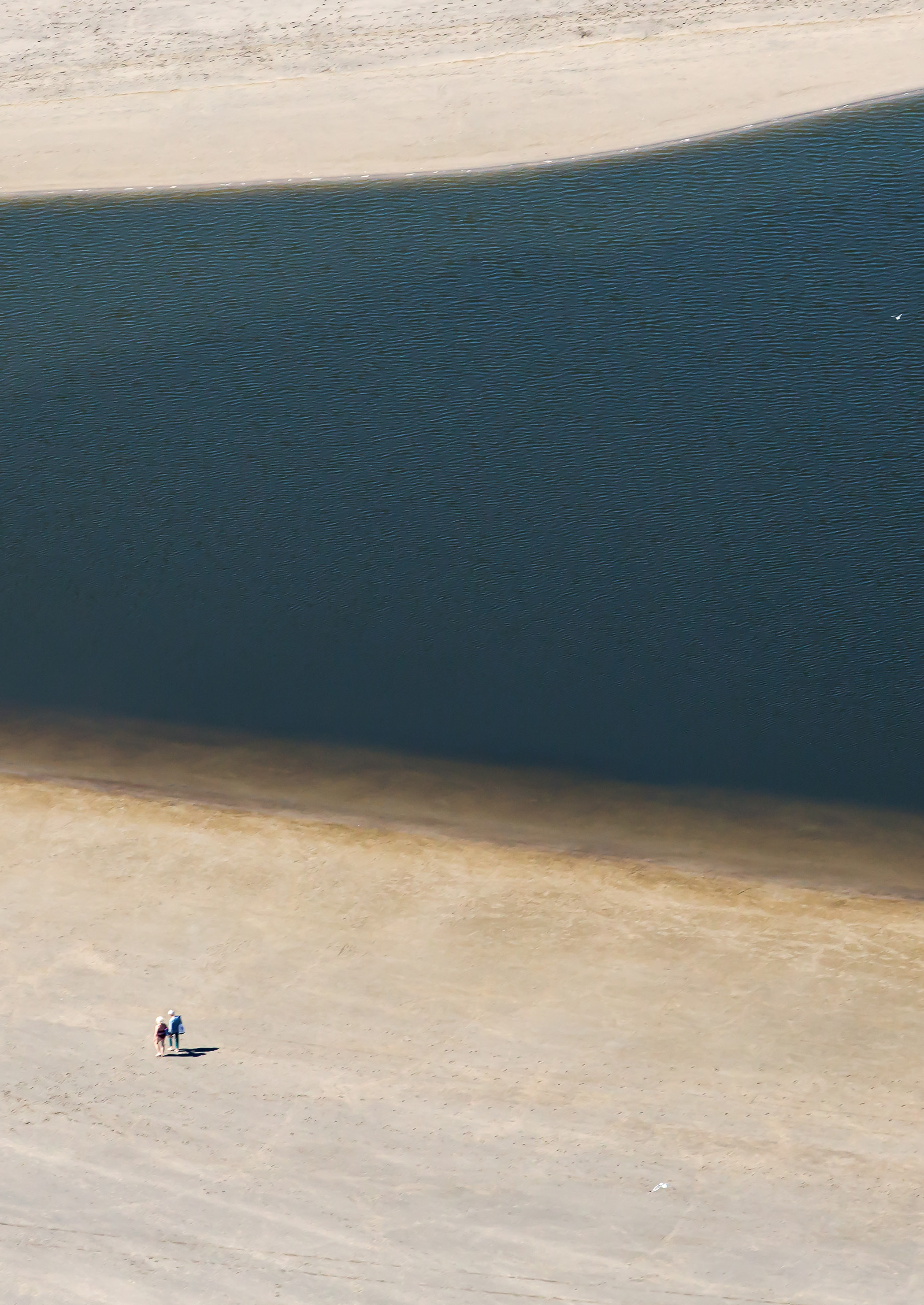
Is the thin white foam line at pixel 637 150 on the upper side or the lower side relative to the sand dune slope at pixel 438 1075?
upper

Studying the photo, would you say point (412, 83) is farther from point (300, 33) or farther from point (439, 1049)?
point (439, 1049)

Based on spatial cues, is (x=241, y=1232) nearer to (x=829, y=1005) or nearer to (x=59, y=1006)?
(x=59, y=1006)

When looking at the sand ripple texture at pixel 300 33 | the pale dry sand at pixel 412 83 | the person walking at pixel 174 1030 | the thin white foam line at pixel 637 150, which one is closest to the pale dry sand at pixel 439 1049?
the person walking at pixel 174 1030

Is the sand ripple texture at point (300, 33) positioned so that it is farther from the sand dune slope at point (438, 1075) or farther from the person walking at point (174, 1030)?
the person walking at point (174, 1030)

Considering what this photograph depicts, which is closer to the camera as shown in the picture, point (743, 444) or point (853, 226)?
point (743, 444)

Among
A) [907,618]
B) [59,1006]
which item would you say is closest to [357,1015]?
[59,1006]

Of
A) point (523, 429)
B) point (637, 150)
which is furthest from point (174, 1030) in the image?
point (637, 150)
